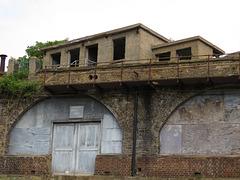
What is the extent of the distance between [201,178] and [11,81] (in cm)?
1093

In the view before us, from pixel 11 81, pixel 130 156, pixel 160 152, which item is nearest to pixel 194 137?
pixel 160 152

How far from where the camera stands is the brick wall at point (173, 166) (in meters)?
15.8

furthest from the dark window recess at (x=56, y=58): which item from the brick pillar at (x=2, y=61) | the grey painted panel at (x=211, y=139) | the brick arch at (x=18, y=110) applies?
the grey painted panel at (x=211, y=139)

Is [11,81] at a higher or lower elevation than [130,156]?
higher

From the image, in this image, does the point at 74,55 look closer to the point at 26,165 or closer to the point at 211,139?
the point at 26,165

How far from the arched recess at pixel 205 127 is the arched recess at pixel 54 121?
257 cm

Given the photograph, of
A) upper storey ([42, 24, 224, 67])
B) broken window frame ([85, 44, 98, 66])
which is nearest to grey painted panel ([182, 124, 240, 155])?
upper storey ([42, 24, 224, 67])

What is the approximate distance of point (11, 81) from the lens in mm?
20781

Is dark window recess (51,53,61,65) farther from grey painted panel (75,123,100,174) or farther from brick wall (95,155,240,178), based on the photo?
brick wall (95,155,240,178)

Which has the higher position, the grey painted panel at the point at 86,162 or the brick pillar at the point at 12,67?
the brick pillar at the point at 12,67

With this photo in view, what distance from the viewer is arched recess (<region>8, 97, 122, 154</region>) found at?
61.1ft

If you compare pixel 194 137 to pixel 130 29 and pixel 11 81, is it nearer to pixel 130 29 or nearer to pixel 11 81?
pixel 130 29

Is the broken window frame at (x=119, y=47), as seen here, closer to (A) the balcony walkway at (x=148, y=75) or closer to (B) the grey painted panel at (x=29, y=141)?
(A) the balcony walkway at (x=148, y=75)

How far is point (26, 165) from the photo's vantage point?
62.9ft
